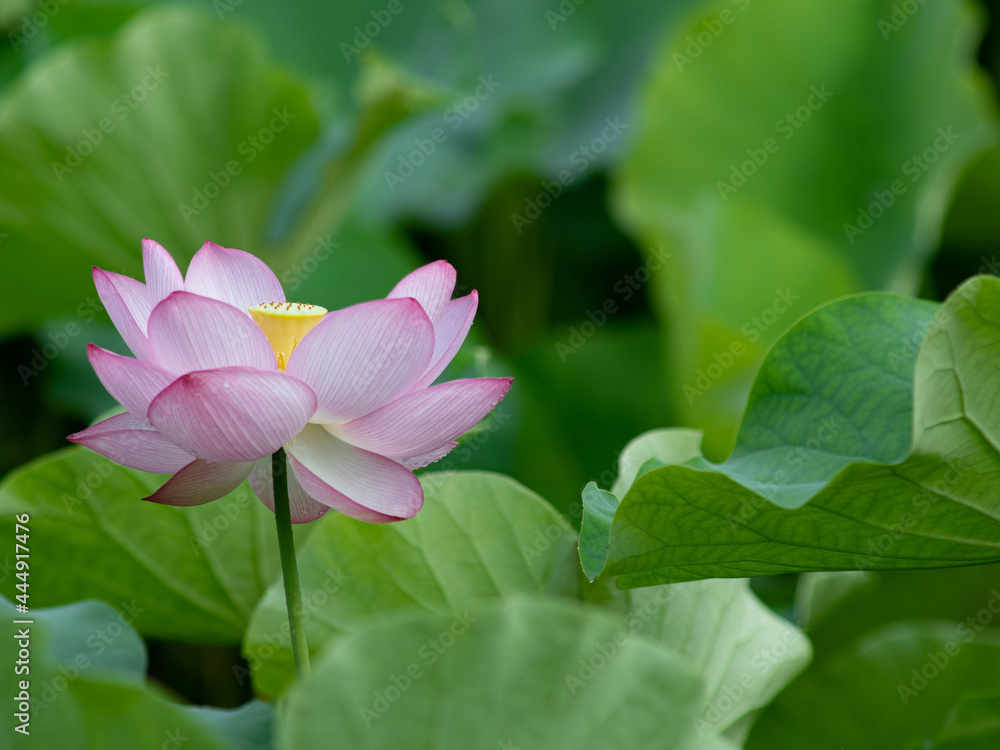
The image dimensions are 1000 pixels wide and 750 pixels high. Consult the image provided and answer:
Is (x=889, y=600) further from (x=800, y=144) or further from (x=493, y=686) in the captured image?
(x=493, y=686)

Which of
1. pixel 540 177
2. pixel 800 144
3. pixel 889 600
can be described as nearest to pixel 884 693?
pixel 889 600

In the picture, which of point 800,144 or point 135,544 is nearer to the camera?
point 135,544

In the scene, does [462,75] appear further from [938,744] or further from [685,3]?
[938,744]

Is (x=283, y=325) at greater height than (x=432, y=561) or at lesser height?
greater

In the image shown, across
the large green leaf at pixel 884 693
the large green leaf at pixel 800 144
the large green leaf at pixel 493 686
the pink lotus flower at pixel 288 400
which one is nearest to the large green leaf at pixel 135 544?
the pink lotus flower at pixel 288 400

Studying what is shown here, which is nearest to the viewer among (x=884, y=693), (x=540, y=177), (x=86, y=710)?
(x=86, y=710)

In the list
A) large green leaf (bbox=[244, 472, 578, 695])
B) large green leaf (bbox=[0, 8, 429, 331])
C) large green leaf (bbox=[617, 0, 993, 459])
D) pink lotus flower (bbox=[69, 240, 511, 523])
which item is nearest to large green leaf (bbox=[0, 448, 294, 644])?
large green leaf (bbox=[244, 472, 578, 695])

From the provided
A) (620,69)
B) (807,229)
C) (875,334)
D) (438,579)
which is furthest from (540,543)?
(620,69)

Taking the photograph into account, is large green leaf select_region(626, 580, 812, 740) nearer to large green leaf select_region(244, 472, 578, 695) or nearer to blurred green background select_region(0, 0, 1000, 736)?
large green leaf select_region(244, 472, 578, 695)
